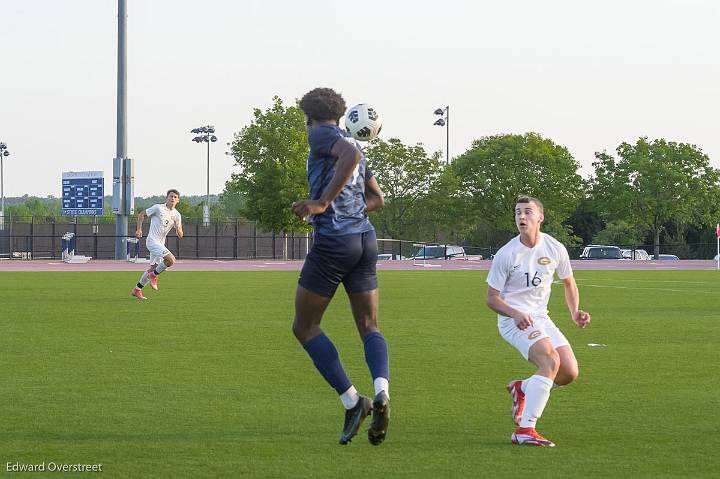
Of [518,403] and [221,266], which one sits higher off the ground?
[518,403]

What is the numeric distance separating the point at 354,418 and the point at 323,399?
196cm

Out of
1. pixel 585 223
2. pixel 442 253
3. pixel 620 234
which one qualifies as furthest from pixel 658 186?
pixel 442 253

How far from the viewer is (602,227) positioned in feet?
331

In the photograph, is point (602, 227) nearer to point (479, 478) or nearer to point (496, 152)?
point (496, 152)

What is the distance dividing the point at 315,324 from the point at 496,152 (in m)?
85.0

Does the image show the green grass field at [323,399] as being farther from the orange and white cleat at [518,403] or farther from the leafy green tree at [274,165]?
the leafy green tree at [274,165]

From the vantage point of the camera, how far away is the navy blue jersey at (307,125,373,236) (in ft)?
23.6

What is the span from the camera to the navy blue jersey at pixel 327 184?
23.6 ft

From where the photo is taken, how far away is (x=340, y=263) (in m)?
7.20

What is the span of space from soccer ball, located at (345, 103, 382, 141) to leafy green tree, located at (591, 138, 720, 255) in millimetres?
79256

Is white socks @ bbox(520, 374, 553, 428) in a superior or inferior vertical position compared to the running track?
superior

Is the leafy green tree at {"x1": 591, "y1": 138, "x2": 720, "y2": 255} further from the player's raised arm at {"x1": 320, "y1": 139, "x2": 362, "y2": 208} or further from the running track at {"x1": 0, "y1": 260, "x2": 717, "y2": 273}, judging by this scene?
the player's raised arm at {"x1": 320, "y1": 139, "x2": 362, "y2": 208}

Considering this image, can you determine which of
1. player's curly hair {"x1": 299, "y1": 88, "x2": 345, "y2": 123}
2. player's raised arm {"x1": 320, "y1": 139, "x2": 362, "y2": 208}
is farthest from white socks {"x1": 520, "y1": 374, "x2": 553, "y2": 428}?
player's curly hair {"x1": 299, "y1": 88, "x2": 345, "y2": 123}

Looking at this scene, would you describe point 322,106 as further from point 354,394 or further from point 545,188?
point 545,188
